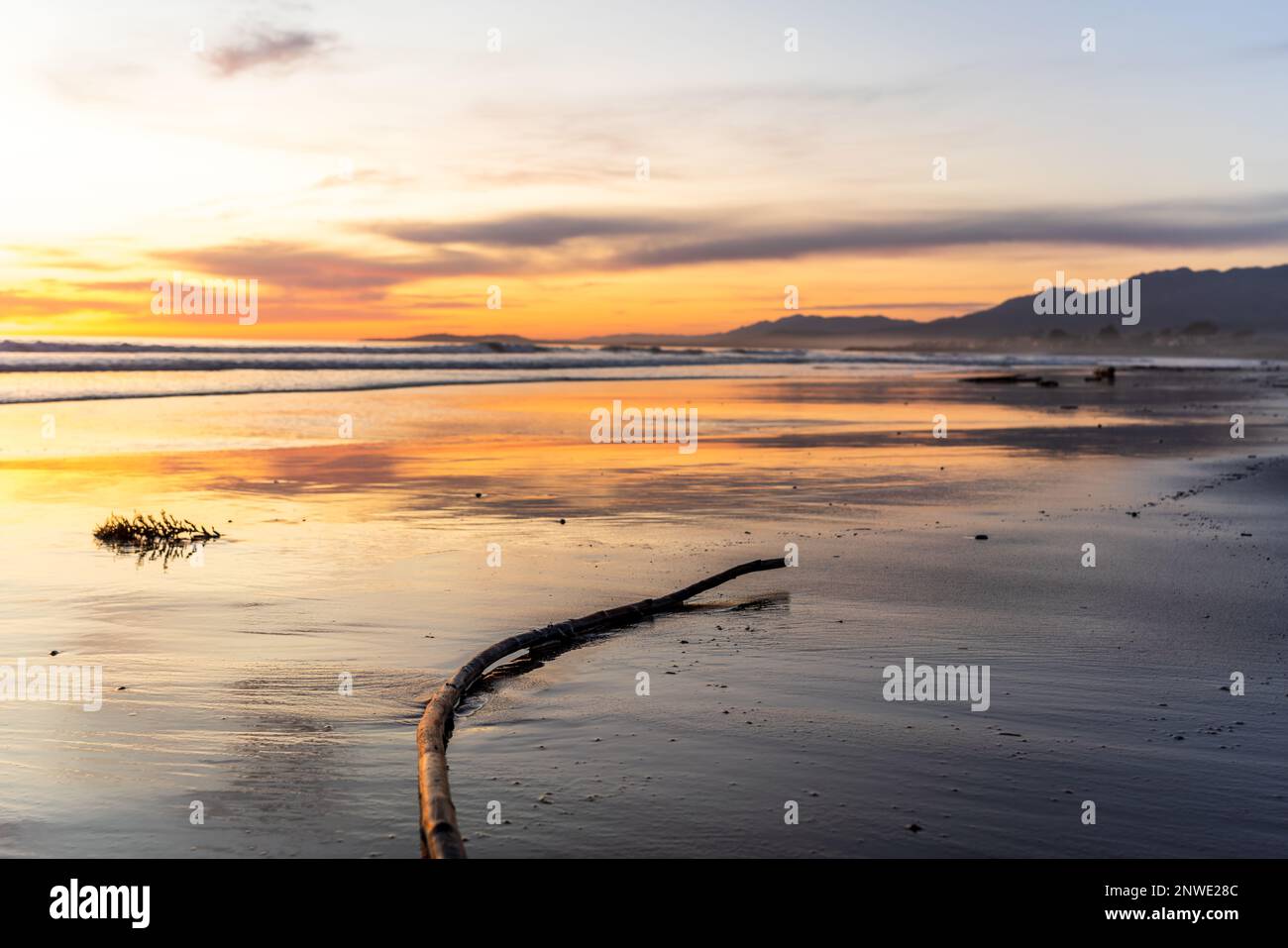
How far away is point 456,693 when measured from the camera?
7578mm

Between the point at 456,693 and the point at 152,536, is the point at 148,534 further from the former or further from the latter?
the point at 456,693

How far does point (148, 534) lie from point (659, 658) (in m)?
7.60

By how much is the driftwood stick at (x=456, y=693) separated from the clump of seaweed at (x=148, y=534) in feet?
20.6

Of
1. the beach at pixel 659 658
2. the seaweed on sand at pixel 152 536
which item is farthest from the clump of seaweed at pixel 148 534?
the beach at pixel 659 658

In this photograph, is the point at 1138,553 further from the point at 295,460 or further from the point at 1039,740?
the point at 295,460

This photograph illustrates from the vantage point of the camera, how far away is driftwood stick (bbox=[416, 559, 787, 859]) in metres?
5.27

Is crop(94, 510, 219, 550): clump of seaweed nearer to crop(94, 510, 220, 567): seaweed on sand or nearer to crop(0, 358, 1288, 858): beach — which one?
crop(94, 510, 220, 567): seaweed on sand

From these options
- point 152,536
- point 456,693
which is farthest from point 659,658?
point 152,536

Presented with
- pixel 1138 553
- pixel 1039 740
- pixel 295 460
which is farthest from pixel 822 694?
pixel 295 460

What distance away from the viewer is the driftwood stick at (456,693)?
208 inches

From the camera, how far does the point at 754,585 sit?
1163 cm
